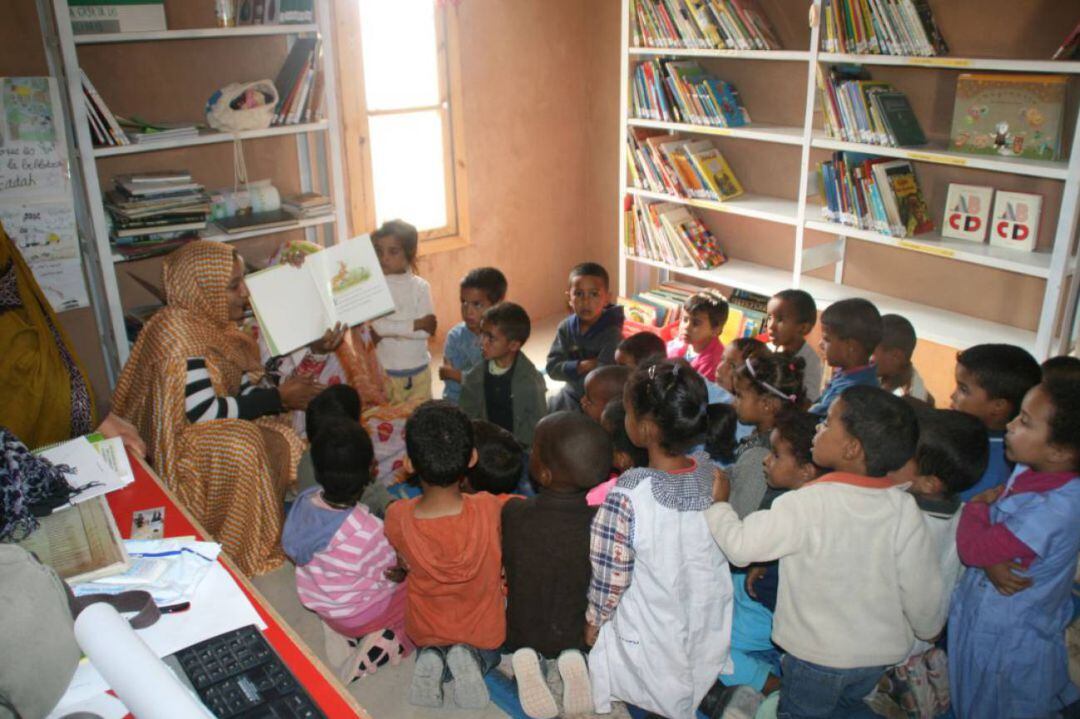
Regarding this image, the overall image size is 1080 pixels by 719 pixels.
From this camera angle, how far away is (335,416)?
9.20 ft

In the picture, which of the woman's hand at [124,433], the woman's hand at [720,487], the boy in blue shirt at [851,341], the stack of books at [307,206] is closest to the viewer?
the woman's hand at [720,487]

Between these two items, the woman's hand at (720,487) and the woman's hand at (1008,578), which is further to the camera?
the woman's hand at (720,487)

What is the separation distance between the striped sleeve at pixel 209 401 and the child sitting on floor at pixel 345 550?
0.61 m

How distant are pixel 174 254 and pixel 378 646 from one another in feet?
5.02

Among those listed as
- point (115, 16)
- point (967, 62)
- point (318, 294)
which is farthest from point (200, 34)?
point (967, 62)

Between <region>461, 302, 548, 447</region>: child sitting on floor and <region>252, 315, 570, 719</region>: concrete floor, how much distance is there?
930 mm

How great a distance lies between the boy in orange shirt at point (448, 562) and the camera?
209 centimetres

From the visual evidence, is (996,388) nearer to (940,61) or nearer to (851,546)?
(851,546)

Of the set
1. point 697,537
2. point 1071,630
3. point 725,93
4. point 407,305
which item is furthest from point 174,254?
point 1071,630

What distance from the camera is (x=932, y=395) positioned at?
12.0 feet

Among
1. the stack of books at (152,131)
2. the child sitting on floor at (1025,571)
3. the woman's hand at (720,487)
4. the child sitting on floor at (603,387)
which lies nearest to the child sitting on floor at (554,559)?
the woman's hand at (720,487)

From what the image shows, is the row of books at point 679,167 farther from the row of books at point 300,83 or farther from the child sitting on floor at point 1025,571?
the child sitting on floor at point 1025,571

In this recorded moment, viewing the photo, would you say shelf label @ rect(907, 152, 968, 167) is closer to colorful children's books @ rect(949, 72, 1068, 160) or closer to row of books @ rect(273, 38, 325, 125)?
colorful children's books @ rect(949, 72, 1068, 160)

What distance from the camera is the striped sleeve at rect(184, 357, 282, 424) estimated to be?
2.83 metres
